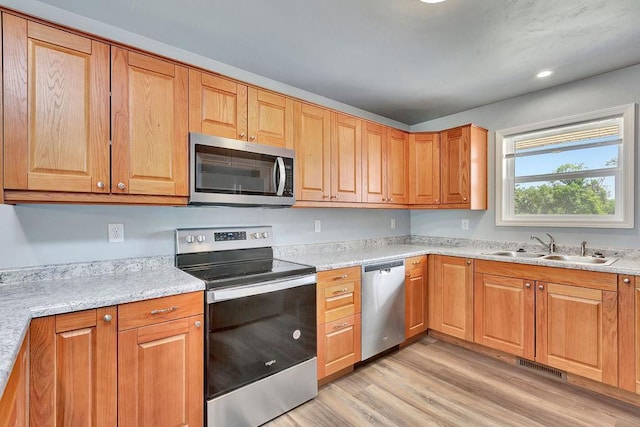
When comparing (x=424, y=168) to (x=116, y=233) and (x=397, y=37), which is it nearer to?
(x=397, y=37)

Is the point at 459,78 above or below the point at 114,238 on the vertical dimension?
above

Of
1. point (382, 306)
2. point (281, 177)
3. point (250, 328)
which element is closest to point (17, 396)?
point (250, 328)

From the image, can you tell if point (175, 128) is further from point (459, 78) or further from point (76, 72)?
point (459, 78)

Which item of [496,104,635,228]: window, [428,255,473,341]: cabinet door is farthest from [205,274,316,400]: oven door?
[496,104,635,228]: window

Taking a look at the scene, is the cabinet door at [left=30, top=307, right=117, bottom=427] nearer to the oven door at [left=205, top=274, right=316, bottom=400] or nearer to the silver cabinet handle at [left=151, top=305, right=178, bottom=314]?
the silver cabinet handle at [left=151, top=305, right=178, bottom=314]

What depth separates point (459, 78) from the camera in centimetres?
265

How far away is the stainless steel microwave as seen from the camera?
194 centimetres

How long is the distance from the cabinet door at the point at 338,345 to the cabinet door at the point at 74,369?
1.31m

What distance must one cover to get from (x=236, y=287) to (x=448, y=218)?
9.20 feet

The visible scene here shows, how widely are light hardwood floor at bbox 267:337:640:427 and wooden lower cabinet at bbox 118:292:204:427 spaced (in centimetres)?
64

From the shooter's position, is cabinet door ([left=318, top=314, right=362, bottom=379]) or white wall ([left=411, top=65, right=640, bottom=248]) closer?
cabinet door ([left=318, top=314, right=362, bottom=379])

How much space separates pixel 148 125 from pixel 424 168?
2.73 m

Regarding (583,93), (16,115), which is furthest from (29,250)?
(583,93)

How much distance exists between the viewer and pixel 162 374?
60.9 inches
